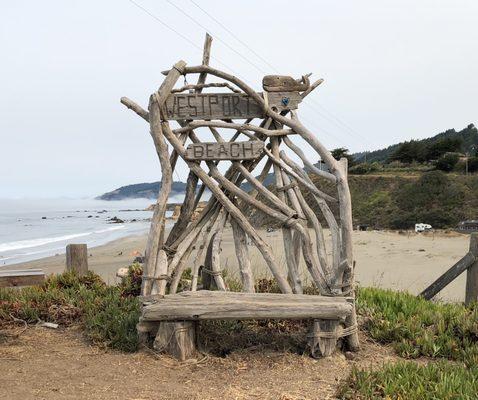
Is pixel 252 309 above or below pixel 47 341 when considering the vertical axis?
above

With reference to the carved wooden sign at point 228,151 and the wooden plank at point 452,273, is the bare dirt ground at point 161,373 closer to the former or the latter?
the carved wooden sign at point 228,151

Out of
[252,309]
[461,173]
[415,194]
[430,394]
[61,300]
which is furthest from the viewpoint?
[461,173]

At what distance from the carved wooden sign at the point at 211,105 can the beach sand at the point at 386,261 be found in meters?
4.02

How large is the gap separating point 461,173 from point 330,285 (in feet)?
123

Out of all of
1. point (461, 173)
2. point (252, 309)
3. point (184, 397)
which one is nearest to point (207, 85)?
point (252, 309)

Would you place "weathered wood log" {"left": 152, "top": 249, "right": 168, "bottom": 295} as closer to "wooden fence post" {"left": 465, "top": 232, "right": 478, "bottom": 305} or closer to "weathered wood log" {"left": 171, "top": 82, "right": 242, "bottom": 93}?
"weathered wood log" {"left": 171, "top": 82, "right": 242, "bottom": 93}

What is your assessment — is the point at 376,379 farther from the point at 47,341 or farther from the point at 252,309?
the point at 47,341

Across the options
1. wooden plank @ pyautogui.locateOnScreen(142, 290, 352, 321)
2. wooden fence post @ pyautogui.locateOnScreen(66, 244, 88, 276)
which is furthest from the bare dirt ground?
wooden fence post @ pyautogui.locateOnScreen(66, 244, 88, 276)

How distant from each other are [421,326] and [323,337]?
149 cm

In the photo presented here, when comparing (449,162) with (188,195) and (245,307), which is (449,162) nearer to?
(188,195)

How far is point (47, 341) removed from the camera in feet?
20.3

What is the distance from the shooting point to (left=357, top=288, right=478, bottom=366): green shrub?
5598 millimetres

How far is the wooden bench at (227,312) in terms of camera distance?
5230 millimetres

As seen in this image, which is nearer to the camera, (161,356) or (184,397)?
(184,397)
